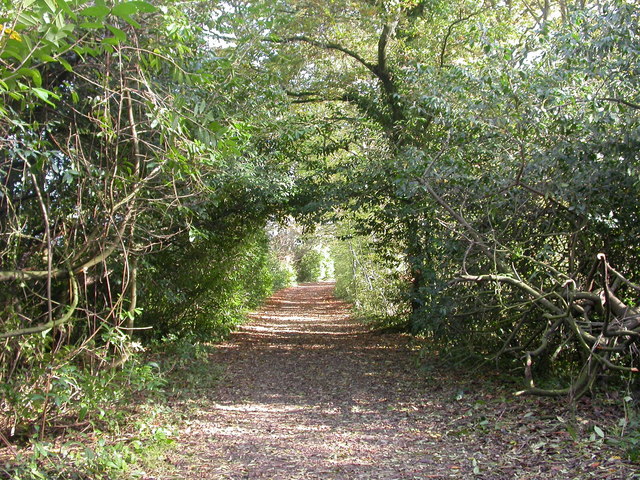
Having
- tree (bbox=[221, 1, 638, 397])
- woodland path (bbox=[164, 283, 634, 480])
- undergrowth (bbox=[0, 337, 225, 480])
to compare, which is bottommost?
woodland path (bbox=[164, 283, 634, 480])

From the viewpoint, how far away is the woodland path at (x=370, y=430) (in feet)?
14.6

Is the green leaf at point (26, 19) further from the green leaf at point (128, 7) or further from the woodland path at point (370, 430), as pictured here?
the woodland path at point (370, 430)

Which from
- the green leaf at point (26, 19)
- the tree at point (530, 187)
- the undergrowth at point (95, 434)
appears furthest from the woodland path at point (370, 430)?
the green leaf at point (26, 19)

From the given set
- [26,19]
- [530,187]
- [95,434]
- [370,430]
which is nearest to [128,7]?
[26,19]

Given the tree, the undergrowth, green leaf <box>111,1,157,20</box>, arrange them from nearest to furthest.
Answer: green leaf <box>111,1,157,20</box> → the undergrowth → the tree

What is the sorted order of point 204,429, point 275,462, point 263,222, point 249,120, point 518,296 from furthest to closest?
point 263,222
point 518,296
point 249,120
point 204,429
point 275,462

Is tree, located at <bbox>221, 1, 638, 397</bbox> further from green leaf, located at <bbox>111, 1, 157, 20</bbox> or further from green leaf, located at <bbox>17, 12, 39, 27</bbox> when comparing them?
green leaf, located at <bbox>17, 12, 39, 27</bbox>

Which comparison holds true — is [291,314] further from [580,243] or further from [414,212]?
[580,243]

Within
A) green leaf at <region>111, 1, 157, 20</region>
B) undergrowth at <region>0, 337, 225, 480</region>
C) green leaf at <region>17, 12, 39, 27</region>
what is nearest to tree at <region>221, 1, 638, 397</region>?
green leaf at <region>111, 1, 157, 20</region>

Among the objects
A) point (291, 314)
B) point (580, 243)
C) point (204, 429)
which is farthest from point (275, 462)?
point (291, 314)

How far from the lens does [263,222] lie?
1261cm

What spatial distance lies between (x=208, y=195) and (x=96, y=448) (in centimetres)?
325

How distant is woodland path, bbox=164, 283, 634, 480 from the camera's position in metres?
4.45

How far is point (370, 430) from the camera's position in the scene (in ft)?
18.7
